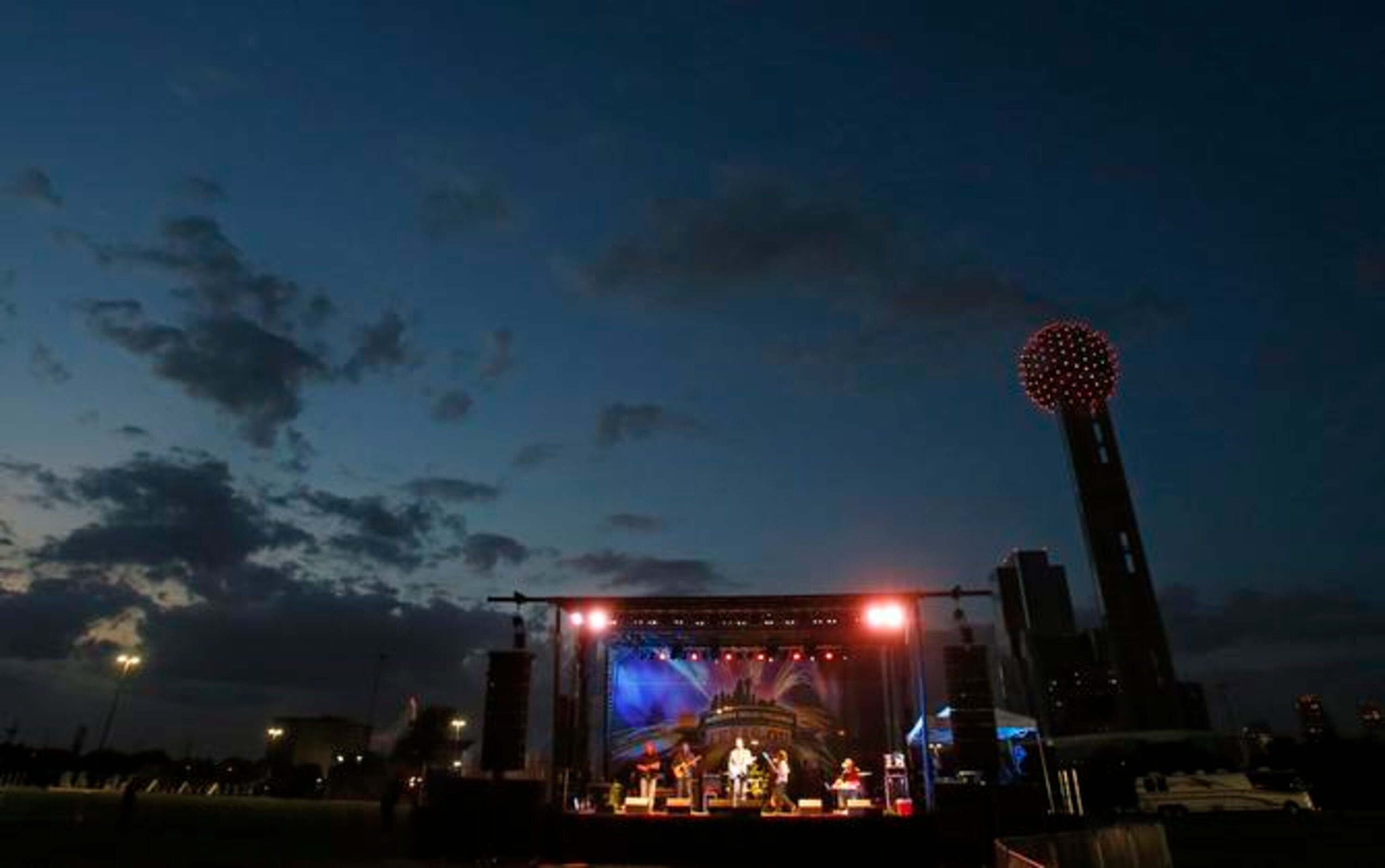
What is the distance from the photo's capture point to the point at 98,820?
20641mm

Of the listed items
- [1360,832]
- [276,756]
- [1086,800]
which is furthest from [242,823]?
[276,756]

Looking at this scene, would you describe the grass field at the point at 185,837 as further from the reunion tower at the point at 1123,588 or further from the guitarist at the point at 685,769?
the reunion tower at the point at 1123,588

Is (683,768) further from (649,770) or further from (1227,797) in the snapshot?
(1227,797)

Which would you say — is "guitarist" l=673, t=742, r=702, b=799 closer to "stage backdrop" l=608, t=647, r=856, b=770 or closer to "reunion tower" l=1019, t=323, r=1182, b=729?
"stage backdrop" l=608, t=647, r=856, b=770

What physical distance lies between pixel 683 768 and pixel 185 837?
35.8ft

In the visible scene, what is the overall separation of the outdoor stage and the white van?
943 cm

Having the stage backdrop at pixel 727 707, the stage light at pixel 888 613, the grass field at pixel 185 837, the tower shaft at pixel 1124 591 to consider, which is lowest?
the grass field at pixel 185 837

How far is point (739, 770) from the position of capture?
19156mm

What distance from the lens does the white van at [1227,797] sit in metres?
25.7

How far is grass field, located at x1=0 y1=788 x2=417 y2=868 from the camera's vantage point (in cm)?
1256

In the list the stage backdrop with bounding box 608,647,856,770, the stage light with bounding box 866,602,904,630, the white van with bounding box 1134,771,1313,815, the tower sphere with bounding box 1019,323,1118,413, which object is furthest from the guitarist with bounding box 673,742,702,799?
the tower sphere with bounding box 1019,323,1118,413

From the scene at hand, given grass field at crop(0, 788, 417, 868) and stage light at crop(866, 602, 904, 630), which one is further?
stage light at crop(866, 602, 904, 630)

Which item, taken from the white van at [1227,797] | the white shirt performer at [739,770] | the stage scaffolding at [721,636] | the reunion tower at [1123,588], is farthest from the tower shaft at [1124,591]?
the white shirt performer at [739,770]

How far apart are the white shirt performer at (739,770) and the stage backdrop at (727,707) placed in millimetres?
1776
